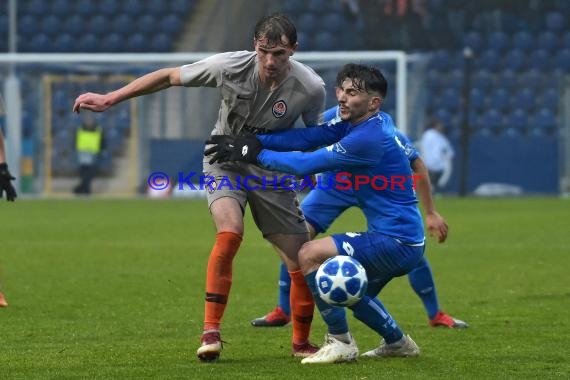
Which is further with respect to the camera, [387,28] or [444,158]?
[387,28]

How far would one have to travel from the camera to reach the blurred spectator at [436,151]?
78.8 feet

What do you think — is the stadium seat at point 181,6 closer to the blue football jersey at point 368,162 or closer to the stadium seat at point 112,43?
the stadium seat at point 112,43

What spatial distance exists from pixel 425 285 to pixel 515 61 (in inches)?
826

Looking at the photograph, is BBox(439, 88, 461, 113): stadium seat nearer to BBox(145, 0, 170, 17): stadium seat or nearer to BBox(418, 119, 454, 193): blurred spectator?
BBox(418, 119, 454, 193): blurred spectator

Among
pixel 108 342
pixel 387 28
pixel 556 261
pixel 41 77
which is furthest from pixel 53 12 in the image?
pixel 108 342

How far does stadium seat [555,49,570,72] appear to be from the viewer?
1106 inches

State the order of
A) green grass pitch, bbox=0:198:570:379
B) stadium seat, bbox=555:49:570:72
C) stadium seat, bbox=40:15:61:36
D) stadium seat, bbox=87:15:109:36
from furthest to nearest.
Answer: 1. stadium seat, bbox=87:15:109:36
2. stadium seat, bbox=40:15:61:36
3. stadium seat, bbox=555:49:570:72
4. green grass pitch, bbox=0:198:570:379

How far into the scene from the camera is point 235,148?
6.51m

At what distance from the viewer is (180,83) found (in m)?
6.71

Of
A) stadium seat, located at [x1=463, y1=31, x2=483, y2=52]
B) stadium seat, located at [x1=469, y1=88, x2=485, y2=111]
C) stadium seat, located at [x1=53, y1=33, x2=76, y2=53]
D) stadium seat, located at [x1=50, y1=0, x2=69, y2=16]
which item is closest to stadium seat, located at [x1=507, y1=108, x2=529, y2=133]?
stadium seat, located at [x1=469, y1=88, x2=485, y2=111]

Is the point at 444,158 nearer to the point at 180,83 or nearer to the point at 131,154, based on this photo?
the point at 131,154

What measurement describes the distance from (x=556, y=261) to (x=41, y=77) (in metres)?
14.1

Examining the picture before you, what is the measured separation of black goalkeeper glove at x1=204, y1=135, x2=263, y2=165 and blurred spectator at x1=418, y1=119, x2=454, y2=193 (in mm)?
17453

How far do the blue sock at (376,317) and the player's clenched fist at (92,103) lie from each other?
1.69m
